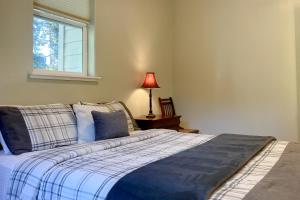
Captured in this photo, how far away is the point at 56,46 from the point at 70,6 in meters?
0.46

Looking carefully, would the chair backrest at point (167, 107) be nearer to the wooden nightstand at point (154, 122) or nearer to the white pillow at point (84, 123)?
the wooden nightstand at point (154, 122)

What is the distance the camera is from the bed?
1.12 metres

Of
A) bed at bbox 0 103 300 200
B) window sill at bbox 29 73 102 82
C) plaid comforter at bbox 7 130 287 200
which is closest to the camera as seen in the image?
bed at bbox 0 103 300 200

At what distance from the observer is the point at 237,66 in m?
3.91

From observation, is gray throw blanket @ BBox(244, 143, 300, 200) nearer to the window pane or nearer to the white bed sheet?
the white bed sheet

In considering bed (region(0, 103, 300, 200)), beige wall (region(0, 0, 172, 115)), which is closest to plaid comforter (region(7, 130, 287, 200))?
bed (region(0, 103, 300, 200))

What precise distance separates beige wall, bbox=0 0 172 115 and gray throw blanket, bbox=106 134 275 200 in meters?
1.52

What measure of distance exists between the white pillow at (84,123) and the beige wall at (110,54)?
38 cm

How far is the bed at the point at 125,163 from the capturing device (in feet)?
3.68

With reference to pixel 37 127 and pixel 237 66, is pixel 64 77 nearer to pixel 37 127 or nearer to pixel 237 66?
pixel 37 127

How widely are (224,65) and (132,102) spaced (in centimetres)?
149

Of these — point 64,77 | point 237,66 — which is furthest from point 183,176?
point 237,66

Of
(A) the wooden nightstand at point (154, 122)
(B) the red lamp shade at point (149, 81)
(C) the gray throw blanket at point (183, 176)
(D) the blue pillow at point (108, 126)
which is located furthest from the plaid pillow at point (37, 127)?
(B) the red lamp shade at point (149, 81)

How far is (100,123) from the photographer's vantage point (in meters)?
2.31
